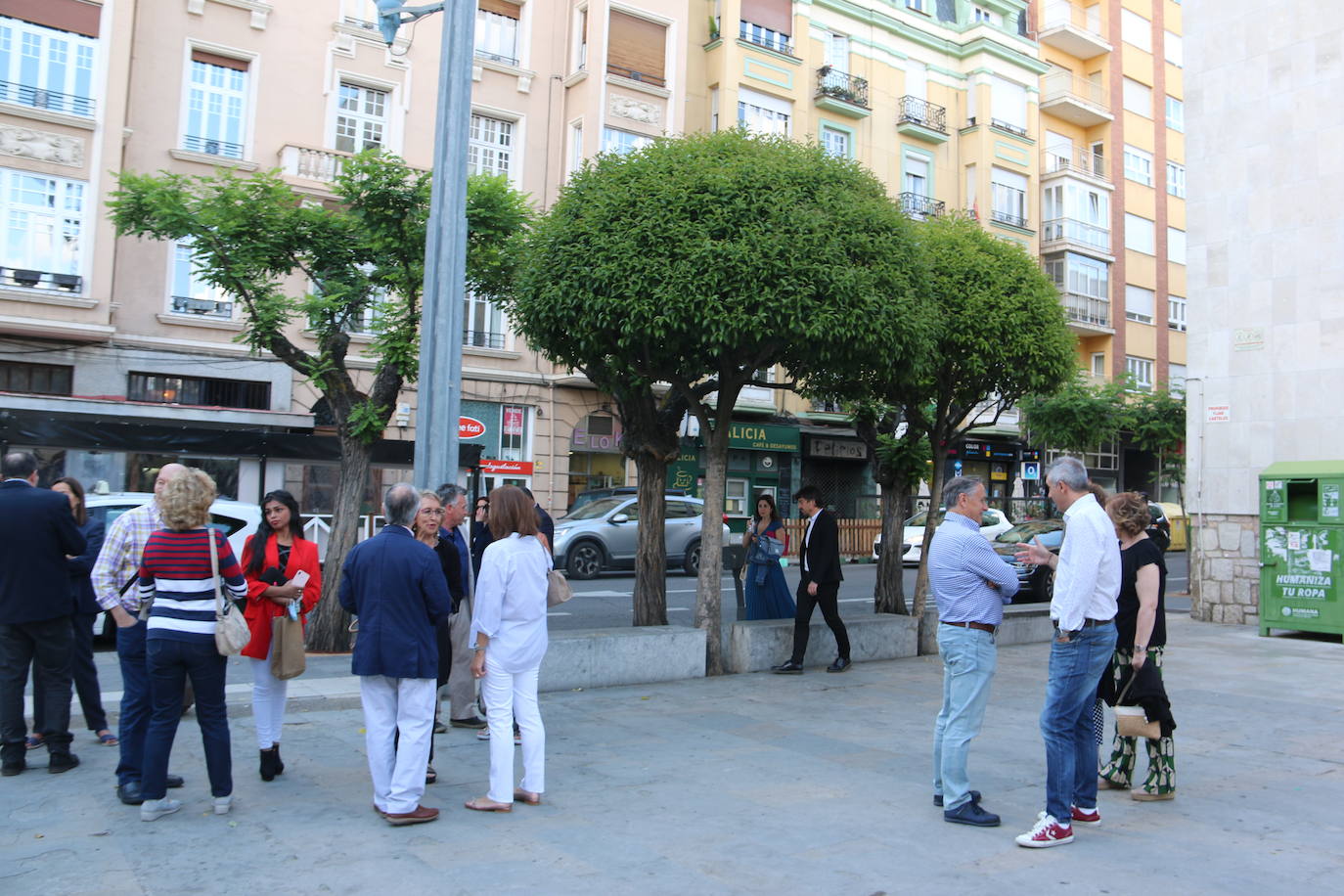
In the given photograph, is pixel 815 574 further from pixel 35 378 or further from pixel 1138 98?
pixel 1138 98

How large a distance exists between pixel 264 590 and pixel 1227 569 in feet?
44.6

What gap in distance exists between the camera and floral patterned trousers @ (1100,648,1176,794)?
576 centimetres

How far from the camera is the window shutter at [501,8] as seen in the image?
2530 centimetres

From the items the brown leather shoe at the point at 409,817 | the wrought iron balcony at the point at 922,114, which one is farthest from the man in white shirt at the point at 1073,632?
the wrought iron balcony at the point at 922,114

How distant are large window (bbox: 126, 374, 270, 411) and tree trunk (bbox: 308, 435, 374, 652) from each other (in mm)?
11375

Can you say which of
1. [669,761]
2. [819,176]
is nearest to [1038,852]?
[669,761]

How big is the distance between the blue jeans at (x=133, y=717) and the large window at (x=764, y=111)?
2597cm

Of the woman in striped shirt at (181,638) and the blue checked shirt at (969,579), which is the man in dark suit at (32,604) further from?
the blue checked shirt at (969,579)

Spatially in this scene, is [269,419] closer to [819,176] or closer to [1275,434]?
[819,176]

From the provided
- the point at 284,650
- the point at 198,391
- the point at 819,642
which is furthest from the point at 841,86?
the point at 284,650

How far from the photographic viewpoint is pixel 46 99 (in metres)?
19.0

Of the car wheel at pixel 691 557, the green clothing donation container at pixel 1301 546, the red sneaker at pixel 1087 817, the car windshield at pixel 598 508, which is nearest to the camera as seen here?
the red sneaker at pixel 1087 817

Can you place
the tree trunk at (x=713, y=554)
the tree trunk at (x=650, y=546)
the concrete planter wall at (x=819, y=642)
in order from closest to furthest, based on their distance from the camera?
the tree trunk at (x=713, y=554)
the concrete planter wall at (x=819, y=642)
the tree trunk at (x=650, y=546)

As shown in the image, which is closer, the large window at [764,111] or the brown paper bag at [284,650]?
the brown paper bag at [284,650]
